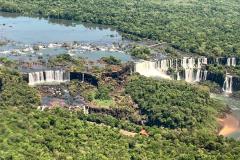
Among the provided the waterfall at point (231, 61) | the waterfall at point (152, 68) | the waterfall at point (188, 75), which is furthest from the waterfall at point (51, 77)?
the waterfall at point (231, 61)

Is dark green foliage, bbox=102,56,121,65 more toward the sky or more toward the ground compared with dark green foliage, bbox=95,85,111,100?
more toward the sky

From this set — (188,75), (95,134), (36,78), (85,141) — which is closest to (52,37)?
(36,78)

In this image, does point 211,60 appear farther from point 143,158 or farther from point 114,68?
point 143,158

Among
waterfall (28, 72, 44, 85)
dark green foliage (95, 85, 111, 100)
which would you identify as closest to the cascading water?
dark green foliage (95, 85, 111, 100)

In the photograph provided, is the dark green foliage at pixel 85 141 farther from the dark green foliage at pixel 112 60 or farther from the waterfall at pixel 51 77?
the dark green foliage at pixel 112 60

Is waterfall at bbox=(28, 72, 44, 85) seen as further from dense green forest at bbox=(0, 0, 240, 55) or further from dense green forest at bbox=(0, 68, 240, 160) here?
dense green forest at bbox=(0, 0, 240, 55)

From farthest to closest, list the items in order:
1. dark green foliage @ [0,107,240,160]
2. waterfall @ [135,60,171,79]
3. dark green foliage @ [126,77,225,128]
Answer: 1. waterfall @ [135,60,171,79]
2. dark green foliage @ [126,77,225,128]
3. dark green foliage @ [0,107,240,160]

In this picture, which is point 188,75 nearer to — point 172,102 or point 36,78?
point 172,102

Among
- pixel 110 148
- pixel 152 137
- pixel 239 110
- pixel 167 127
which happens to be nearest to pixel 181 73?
pixel 239 110
